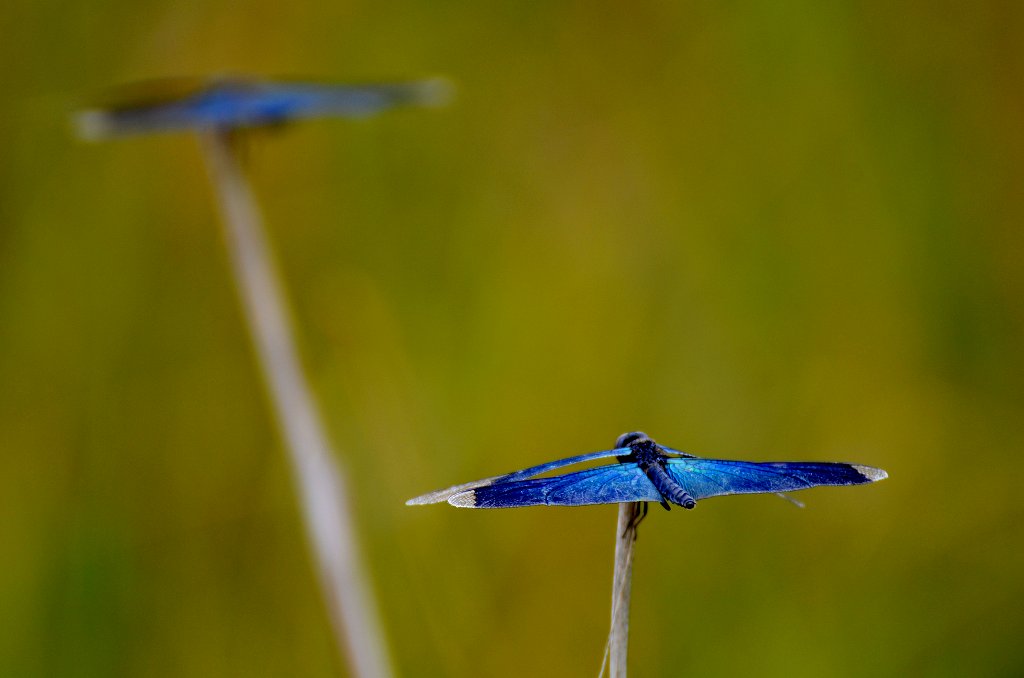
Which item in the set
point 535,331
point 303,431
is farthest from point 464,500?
point 535,331

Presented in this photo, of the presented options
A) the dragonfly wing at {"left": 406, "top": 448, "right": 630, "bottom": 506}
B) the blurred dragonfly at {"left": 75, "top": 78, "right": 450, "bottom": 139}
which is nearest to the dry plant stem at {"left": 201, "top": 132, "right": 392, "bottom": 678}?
the blurred dragonfly at {"left": 75, "top": 78, "right": 450, "bottom": 139}

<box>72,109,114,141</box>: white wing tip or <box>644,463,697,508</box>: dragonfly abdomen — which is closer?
<box>644,463,697,508</box>: dragonfly abdomen

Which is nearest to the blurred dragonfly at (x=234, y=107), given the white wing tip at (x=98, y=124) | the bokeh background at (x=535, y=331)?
the white wing tip at (x=98, y=124)

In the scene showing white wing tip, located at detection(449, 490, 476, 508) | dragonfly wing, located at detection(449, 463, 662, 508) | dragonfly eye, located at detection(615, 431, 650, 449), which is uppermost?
dragonfly eye, located at detection(615, 431, 650, 449)

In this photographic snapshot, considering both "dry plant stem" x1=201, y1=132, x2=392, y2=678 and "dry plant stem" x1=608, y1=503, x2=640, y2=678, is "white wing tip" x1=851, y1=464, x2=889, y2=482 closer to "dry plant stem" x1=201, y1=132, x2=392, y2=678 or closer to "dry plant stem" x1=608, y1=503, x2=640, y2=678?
"dry plant stem" x1=608, y1=503, x2=640, y2=678

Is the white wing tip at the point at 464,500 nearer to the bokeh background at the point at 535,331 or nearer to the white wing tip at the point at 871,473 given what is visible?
the white wing tip at the point at 871,473

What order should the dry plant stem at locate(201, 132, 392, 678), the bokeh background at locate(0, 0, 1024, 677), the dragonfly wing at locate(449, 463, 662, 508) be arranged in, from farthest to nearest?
the bokeh background at locate(0, 0, 1024, 677) < the dry plant stem at locate(201, 132, 392, 678) < the dragonfly wing at locate(449, 463, 662, 508)

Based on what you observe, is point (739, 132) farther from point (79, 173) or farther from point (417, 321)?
point (79, 173)
